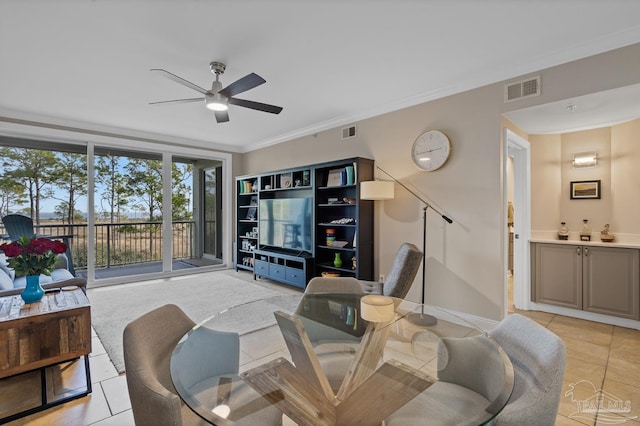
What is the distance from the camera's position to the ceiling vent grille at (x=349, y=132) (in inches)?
173

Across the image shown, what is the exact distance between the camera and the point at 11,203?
14.5ft

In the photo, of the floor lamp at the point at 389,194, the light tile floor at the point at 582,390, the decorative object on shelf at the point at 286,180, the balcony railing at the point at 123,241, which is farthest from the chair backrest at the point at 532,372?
the balcony railing at the point at 123,241

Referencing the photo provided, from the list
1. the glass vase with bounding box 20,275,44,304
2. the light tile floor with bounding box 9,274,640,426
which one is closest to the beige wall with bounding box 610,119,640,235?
the light tile floor with bounding box 9,274,640,426

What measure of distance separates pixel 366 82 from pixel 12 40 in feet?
10.2

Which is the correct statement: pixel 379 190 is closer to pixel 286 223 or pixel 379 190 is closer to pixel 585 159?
pixel 286 223

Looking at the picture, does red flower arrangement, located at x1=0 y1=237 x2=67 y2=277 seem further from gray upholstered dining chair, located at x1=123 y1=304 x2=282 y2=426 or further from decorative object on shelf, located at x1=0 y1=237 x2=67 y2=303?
gray upholstered dining chair, located at x1=123 y1=304 x2=282 y2=426

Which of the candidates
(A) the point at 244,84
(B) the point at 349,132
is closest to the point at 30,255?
(A) the point at 244,84

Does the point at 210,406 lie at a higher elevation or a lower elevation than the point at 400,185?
lower

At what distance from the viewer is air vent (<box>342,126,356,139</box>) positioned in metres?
4.40

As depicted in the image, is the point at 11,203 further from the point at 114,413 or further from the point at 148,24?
the point at 114,413

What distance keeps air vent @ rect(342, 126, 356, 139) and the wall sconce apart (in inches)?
109

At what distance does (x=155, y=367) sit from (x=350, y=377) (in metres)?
0.84

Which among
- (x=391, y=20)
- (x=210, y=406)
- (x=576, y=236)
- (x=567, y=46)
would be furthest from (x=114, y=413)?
(x=576, y=236)

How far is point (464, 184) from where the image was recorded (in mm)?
3250
